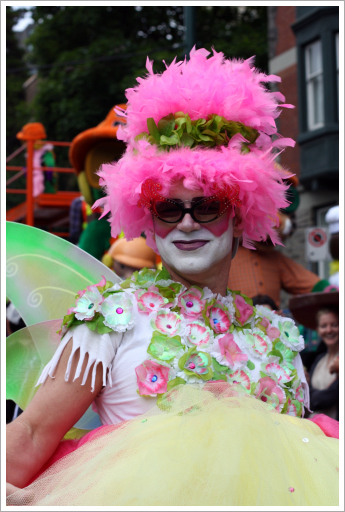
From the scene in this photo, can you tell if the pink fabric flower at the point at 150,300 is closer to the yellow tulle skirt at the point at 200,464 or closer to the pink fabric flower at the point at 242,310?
the pink fabric flower at the point at 242,310

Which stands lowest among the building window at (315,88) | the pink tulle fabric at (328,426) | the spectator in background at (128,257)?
the pink tulle fabric at (328,426)

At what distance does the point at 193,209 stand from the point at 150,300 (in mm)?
306

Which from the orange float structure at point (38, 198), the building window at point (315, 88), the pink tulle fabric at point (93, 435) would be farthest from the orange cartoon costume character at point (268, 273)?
the building window at point (315, 88)

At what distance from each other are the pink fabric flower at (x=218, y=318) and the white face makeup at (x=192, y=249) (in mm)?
145

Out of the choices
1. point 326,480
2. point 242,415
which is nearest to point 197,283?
point 242,415

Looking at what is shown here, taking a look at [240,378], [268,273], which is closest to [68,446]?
[240,378]

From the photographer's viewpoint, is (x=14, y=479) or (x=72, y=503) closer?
(x=72, y=503)

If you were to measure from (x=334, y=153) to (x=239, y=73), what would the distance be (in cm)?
1180

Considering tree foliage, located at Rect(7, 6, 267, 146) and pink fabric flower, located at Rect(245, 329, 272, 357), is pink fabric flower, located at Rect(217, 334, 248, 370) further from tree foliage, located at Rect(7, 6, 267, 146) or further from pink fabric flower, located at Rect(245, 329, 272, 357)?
tree foliage, located at Rect(7, 6, 267, 146)

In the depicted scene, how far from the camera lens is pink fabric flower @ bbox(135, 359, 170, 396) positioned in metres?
1.85

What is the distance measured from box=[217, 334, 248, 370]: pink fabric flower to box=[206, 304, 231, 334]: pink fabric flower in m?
0.04

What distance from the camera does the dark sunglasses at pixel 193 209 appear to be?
6.49 ft

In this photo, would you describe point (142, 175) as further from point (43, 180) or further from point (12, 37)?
point (12, 37)

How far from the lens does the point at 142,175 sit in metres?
1.99
